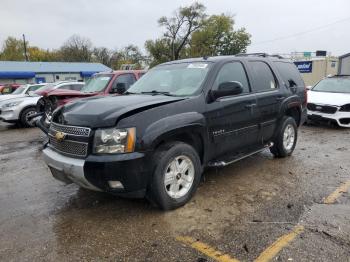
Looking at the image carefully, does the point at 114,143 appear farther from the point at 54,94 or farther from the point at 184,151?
the point at 54,94

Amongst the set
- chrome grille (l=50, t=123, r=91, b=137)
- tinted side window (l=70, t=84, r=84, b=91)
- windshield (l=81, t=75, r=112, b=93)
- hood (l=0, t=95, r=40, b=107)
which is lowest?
hood (l=0, t=95, r=40, b=107)

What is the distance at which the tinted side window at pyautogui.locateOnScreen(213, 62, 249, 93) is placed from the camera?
16.3 ft

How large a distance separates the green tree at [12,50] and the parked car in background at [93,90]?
7020cm

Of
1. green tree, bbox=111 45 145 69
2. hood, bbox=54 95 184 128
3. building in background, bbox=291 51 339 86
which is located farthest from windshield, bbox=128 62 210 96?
green tree, bbox=111 45 145 69

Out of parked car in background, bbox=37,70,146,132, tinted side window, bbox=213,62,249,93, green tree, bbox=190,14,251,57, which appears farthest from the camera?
green tree, bbox=190,14,251,57

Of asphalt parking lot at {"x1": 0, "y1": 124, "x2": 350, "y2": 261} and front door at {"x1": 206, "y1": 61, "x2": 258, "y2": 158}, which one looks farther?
front door at {"x1": 206, "y1": 61, "x2": 258, "y2": 158}

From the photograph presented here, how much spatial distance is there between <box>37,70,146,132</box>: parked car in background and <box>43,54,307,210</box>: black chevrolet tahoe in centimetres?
331

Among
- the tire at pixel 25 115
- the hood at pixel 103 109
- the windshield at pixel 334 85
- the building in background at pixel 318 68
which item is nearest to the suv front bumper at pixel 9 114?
the tire at pixel 25 115

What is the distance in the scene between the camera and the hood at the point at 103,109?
3823 mm

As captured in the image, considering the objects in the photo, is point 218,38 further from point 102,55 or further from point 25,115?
point 25,115

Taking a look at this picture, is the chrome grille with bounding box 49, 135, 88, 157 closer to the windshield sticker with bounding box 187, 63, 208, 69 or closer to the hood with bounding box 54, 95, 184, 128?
the hood with bounding box 54, 95, 184, 128

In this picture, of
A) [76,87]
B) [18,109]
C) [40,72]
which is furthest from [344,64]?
[40,72]

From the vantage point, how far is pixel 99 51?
82375mm

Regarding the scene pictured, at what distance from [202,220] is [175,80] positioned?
6.92 ft
